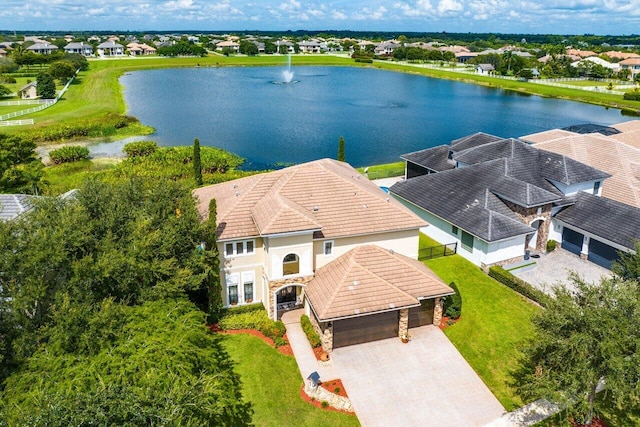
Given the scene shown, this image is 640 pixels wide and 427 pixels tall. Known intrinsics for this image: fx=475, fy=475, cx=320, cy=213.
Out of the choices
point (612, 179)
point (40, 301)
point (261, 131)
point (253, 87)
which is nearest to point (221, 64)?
point (253, 87)

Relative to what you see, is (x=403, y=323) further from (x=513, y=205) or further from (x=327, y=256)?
(x=513, y=205)

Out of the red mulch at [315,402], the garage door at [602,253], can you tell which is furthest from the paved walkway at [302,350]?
the garage door at [602,253]

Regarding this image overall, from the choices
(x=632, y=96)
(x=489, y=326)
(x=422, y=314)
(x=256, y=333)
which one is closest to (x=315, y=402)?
(x=256, y=333)

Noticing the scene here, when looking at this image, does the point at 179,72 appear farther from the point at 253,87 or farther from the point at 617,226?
the point at 617,226

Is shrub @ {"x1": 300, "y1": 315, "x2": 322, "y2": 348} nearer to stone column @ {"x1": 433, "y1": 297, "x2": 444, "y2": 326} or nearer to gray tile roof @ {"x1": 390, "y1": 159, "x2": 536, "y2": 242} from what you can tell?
stone column @ {"x1": 433, "y1": 297, "x2": 444, "y2": 326}

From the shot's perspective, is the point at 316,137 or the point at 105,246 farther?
the point at 316,137

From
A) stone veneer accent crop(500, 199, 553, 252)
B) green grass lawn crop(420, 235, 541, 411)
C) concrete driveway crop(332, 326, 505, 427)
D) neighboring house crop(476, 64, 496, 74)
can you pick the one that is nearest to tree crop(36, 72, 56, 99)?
green grass lawn crop(420, 235, 541, 411)
